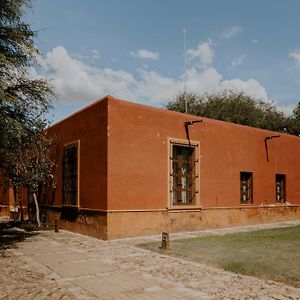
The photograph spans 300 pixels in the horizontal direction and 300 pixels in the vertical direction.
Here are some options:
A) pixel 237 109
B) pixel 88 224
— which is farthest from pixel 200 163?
pixel 237 109

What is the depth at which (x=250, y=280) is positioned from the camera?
21.4 feet

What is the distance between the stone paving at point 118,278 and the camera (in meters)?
5.70

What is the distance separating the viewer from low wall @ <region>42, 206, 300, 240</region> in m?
12.1

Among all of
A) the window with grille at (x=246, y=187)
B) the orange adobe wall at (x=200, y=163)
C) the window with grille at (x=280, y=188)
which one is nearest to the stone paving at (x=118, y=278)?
the orange adobe wall at (x=200, y=163)

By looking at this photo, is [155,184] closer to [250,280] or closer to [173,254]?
[173,254]

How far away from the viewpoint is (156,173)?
13195mm

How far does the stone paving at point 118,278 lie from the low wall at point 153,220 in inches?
84.8

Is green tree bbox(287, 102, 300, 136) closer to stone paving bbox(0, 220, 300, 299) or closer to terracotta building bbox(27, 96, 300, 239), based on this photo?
terracotta building bbox(27, 96, 300, 239)

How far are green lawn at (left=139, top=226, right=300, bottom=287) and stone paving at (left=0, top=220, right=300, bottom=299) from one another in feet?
1.34

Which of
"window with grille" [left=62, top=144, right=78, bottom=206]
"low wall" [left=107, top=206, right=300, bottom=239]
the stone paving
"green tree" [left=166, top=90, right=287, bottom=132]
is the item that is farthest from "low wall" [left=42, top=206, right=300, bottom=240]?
"green tree" [left=166, top=90, right=287, bottom=132]

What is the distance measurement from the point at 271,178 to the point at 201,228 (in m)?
5.22

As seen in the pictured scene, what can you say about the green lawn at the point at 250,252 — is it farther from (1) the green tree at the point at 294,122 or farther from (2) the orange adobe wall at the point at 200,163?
(1) the green tree at the point at 294,122

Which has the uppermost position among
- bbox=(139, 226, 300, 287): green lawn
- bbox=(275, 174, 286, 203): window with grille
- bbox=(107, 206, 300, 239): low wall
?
bbox=(275, 174, 286, 203): window with grille

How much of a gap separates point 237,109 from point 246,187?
20.8m
